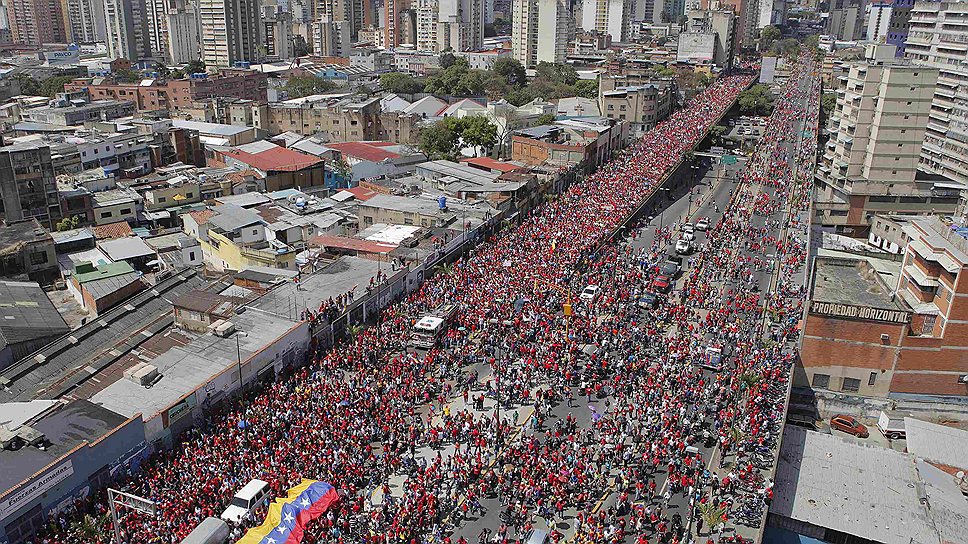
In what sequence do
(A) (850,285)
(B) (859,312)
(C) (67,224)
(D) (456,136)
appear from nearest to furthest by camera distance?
(B) (859,312)
(A) (850,285)
(C) (67,224)
(D) (456,136)

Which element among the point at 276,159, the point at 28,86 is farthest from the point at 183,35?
the point at 276,159

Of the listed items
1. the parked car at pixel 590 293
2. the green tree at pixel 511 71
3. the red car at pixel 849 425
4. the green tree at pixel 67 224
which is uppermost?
the green tree at pixel 511 71

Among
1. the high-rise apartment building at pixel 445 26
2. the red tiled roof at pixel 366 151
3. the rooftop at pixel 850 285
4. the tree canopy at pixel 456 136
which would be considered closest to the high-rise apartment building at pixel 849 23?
the high-rise apartment building at pixel 445 26

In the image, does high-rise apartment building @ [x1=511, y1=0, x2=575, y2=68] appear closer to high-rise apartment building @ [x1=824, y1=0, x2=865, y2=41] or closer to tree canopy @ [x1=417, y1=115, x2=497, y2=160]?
tree canopy @ [x1=417, y1=115, x2=497, y2=160]

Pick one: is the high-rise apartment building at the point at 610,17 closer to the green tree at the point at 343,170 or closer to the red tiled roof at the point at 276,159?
the green tree at the point at 343,170

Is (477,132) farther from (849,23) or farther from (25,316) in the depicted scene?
(849,23)

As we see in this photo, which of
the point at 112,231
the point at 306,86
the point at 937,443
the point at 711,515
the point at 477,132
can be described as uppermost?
the point at 306,86
